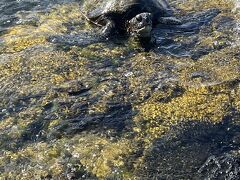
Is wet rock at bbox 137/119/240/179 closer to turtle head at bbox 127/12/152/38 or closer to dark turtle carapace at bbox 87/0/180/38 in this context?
turtle head at bbox 127/12/152/38

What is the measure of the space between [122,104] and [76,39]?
2.24 m

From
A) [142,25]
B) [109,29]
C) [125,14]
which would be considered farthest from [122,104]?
[125,14]

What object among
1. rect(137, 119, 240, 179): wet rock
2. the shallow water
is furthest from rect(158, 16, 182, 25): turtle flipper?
rect(137, 119, 240, 179): wet rock

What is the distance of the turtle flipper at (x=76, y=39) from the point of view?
739 cm

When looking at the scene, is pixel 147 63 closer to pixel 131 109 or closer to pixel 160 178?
pixel 131 109

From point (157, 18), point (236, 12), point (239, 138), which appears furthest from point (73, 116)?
point (236, 12)

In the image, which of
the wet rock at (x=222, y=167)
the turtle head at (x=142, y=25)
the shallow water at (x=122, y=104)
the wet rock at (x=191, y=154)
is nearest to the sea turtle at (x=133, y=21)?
the turtle head at (x=142, y=25)

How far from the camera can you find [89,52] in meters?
7.09

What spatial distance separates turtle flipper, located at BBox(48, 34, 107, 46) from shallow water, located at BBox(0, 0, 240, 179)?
0.14 meters

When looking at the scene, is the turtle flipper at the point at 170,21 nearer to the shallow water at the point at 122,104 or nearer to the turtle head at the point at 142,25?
the shallow water at the point at 122,104

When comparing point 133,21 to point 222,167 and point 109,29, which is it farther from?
point 222,167

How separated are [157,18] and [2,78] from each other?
3.23 metres

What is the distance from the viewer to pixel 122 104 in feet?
18.9

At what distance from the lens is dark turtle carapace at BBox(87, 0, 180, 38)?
25.4 feet
